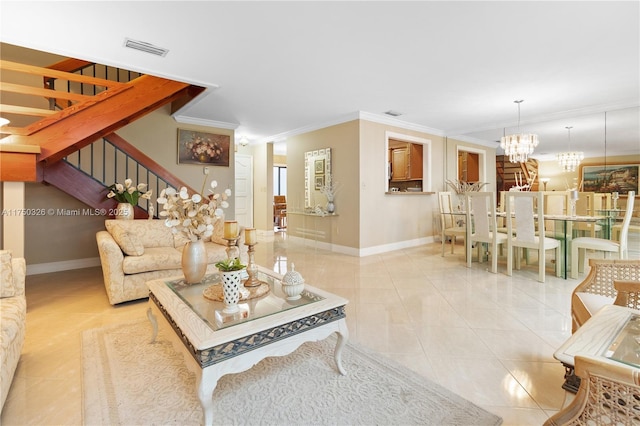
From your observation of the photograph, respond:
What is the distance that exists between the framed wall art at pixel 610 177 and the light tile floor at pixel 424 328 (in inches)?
96.4

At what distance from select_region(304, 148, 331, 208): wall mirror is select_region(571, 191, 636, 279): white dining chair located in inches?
151

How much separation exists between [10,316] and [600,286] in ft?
11.0

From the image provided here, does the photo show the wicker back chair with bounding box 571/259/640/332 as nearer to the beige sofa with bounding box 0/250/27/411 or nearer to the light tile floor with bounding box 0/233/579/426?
the light tile floor with bounding box 0/233/579/426

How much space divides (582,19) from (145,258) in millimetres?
4356

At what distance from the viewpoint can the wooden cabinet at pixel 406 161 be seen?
689 cm

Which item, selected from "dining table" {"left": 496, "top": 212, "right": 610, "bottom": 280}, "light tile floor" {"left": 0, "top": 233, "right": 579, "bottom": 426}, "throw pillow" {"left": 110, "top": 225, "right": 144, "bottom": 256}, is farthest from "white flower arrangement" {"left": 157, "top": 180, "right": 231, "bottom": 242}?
"dining table" {"left": 496, "top": 212, "right": 610, "bottom": 280}

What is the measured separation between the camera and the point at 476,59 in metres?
3.14

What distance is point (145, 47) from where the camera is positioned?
9.29 feet

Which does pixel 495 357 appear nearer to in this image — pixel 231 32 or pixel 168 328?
pixel 168 328

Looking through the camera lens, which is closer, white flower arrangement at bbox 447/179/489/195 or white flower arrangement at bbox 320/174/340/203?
white flower arrangement at bbox 320/174/340/203

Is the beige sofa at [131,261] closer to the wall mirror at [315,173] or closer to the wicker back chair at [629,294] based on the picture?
the wicker back chair at [629,294]

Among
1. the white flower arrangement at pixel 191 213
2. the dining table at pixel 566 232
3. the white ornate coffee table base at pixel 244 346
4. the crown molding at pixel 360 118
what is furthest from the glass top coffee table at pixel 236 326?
the crown molding at pixel 360 118

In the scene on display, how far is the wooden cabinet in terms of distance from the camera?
689 centimetres

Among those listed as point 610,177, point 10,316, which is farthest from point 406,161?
point 10,316
